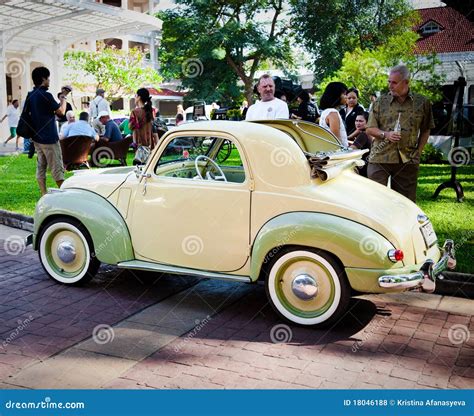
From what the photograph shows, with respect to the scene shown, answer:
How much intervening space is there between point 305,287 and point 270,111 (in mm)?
2761

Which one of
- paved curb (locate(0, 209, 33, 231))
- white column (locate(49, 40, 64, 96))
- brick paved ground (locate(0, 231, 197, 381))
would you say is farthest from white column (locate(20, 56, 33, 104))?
brick paved ground (locate(0, 231, 197, 381))

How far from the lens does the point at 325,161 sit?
181 inches

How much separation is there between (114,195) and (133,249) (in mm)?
553

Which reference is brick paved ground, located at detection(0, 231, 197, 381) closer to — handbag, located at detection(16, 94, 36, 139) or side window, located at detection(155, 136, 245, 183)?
side window, located at detection(155, 136, 245, 183)

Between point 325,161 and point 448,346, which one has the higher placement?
point 325,161

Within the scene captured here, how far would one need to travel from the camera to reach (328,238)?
426 cm

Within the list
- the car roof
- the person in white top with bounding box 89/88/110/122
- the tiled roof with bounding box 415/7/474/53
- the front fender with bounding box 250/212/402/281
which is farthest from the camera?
the tiled roof with bounding box 415/7/474/53

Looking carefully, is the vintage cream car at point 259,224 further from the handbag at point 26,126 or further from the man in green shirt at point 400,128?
the handbag at point 26,126

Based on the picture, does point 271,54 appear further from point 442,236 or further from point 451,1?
point 442,236

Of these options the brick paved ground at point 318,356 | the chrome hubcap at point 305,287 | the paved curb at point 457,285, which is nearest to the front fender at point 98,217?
the brick paved ground at point 318,356

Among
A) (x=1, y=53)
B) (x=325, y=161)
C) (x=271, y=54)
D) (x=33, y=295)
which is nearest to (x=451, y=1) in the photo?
(x=325, y=161)

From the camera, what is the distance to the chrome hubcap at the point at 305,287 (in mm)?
4375

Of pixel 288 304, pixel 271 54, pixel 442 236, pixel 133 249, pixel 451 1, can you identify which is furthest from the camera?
pixel 271 54

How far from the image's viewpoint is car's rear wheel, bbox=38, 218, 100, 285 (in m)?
5.34
